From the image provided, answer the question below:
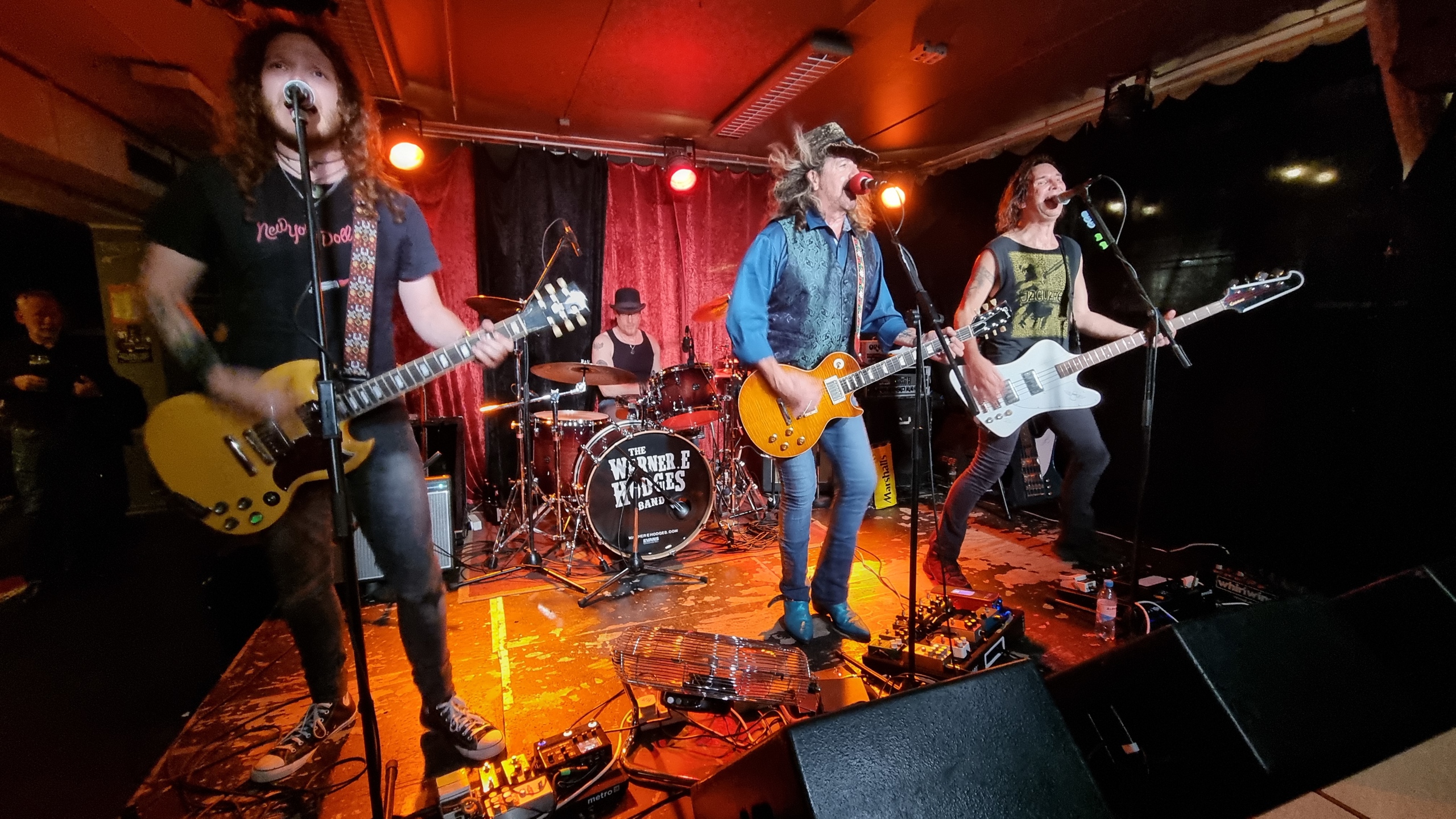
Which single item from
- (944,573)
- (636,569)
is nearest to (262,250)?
(636,569)

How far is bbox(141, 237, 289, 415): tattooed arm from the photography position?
66.7 inches

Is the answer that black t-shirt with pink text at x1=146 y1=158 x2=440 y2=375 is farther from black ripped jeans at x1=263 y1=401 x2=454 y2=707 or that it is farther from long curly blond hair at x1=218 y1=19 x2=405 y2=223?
black ripped jeans at x1=263 y1=401 x2=454 y2=707

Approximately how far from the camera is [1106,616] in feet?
9.53

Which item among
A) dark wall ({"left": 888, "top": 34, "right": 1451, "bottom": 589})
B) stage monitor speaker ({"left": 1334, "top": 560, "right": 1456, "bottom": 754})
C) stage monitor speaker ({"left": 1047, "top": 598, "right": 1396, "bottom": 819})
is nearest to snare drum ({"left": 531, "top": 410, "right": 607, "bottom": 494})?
stage monitor speaker ({"left": 1047, "top": 598, "right": 1396, "bottom": 819})

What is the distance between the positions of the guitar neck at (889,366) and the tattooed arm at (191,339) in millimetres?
2189

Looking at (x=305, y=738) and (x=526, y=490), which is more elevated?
(x=526, y=490)

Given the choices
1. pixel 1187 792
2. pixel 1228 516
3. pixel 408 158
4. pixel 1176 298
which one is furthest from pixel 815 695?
pixel 408 158

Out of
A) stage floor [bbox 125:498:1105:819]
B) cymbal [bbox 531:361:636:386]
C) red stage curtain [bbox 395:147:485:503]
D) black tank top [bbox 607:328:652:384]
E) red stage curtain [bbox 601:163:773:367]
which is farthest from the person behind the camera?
red stage curtain [bbox 601:163:773:367]

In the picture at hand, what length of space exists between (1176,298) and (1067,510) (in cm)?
192

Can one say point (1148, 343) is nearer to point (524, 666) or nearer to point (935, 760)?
point (935, 760)

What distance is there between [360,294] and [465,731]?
62.0 inches

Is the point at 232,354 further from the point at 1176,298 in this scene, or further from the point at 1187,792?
the point at 1176,298

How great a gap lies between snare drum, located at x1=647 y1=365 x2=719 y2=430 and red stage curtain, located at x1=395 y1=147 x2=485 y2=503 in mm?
2283

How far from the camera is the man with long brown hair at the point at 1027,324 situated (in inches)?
132
